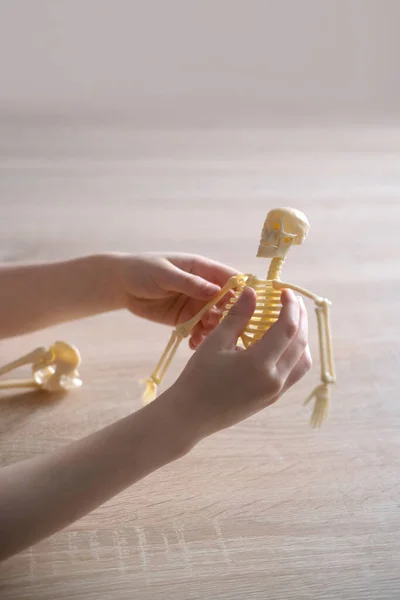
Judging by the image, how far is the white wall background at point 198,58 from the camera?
212 cm

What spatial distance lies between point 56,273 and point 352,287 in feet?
1.76

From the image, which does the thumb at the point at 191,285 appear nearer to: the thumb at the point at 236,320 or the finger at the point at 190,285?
the finger at the point at 190,285

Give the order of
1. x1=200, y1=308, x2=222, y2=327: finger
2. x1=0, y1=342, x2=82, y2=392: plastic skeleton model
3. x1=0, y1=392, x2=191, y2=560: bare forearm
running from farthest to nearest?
x1=0, y1=342, x2=82, y2=392: plastic skeleton model < x1=200, y1=308, x2=222, y2=327: finger < x1=0, y1=392, x2=191, y2=560: bare forearm

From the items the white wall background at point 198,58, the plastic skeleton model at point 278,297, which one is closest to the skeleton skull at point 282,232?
the plastic skeleton model at point 278,297

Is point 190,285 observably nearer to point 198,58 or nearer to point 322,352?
point 322,352

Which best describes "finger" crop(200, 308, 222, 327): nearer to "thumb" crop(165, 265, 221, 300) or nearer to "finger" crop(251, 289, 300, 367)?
"thumb" crop(165, 265, 221, 300)

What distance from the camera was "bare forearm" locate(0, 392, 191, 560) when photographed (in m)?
0.68

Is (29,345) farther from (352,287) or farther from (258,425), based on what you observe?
(352,287)

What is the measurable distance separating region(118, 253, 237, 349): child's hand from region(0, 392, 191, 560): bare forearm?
183mm

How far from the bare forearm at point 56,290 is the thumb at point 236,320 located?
0.26 meters

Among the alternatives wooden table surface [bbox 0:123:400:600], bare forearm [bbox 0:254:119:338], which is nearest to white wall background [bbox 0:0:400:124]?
wooden table surface [bbox 0:123:400:600]

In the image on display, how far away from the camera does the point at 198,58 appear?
224 centimetres

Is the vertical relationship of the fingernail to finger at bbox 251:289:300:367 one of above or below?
below

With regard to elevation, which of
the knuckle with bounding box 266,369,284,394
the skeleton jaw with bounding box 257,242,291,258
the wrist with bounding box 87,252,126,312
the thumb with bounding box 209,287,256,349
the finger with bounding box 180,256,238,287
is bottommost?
the wrist with bounding box 87,252,126,312
